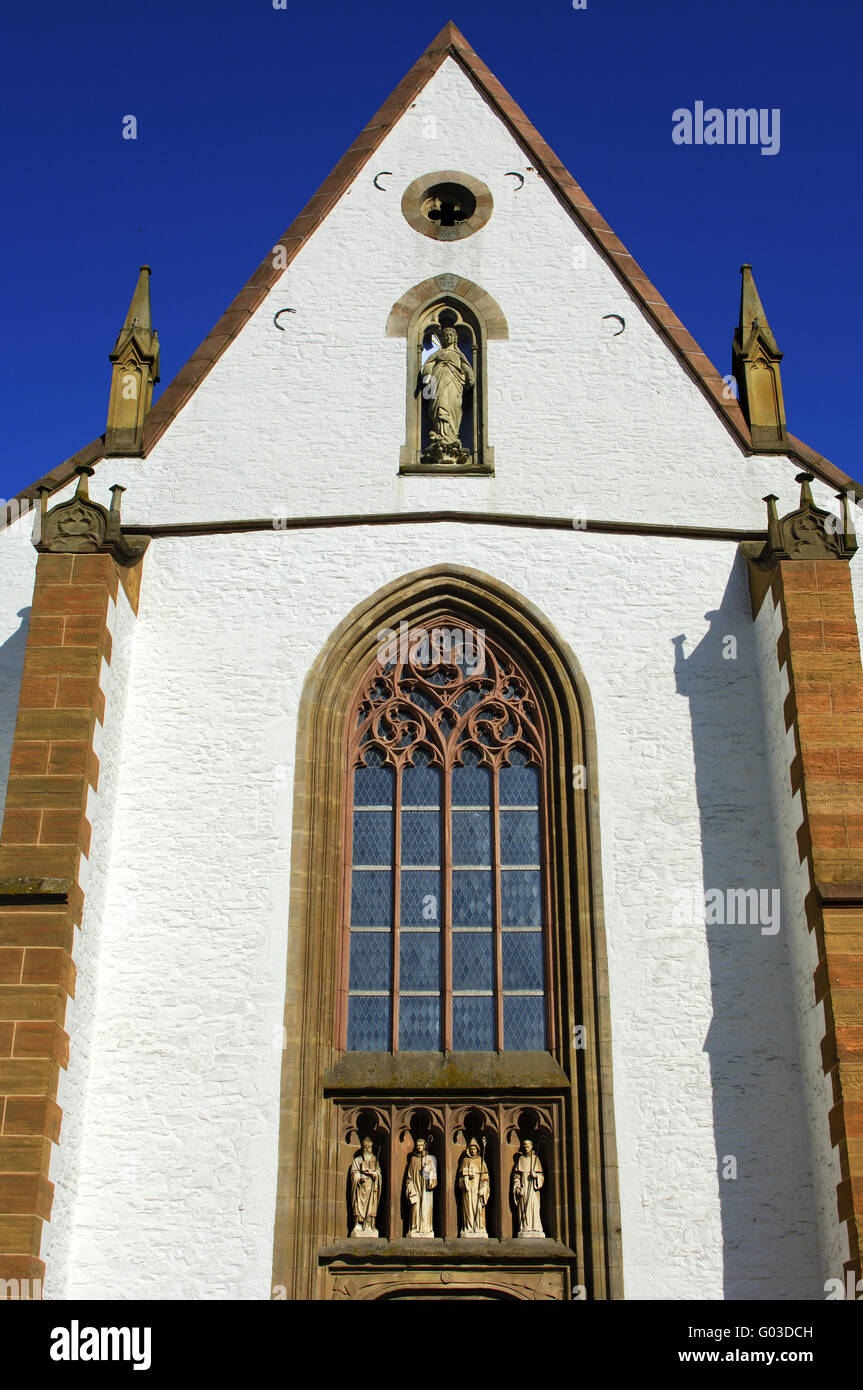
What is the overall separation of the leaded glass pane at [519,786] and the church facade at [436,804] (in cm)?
4

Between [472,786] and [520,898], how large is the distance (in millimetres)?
1037

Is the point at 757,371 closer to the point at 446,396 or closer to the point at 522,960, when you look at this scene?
the point at 446,396

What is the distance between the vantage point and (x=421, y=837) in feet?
40.0

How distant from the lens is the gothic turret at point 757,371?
14055 mm

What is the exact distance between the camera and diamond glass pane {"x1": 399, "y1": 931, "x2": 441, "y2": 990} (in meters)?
11.6

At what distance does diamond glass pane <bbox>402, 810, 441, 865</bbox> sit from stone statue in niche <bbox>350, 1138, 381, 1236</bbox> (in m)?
2.22

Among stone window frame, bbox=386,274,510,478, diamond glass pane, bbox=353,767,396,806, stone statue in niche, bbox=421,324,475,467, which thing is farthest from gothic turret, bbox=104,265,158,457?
diamond glass pane, bbox=353,767,396,806

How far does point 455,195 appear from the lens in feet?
51.0

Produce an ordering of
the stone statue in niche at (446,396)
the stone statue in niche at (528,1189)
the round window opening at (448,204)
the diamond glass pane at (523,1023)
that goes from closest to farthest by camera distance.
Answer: the stone statue in niche at (528,1189) → the diamond glass pane at (523,1023) → the stone statue in niche at (446,396) → the round window opening at (448,204)

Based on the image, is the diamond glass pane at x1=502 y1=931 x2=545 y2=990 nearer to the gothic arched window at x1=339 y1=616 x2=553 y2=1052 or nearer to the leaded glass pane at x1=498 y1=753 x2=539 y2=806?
the gothic arched window at x1=339 y1=616 x2=553 y2=1052

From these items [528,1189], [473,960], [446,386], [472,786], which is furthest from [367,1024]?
[446,386]

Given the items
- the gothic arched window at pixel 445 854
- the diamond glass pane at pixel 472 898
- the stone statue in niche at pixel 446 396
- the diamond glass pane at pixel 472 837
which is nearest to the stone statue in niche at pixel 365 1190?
the gothic arched window at pixel 445 854

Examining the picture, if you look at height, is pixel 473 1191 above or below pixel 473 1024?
below

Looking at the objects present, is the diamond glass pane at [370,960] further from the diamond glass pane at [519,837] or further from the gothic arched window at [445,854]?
A: the diamond glass pane at [519,837]
